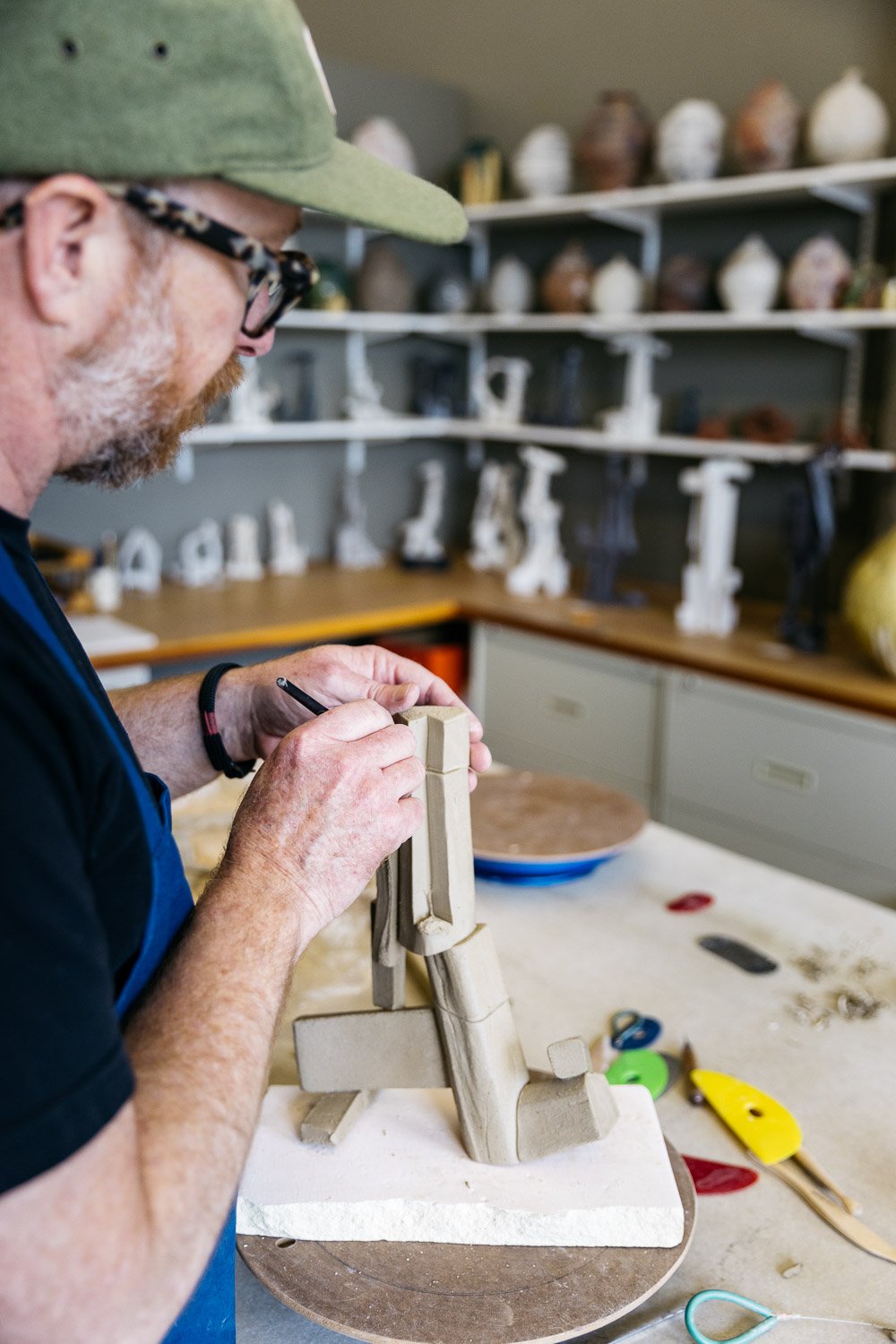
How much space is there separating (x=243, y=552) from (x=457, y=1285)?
3014 mm

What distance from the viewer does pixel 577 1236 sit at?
87 cm

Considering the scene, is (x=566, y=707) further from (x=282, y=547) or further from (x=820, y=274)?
(x=820, y=274)

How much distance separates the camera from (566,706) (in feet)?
10.3

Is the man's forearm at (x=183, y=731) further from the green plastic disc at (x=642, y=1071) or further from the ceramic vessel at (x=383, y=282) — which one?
the ceramic vessel at (x=383, y=282)

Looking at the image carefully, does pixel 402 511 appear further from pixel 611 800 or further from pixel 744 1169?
pixel 744 1169

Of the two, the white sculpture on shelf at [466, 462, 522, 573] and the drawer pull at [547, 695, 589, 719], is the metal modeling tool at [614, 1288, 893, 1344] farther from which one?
the white sculpture on shelf at [466, 462, 522, 573]

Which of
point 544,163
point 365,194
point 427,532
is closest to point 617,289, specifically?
point 544,163

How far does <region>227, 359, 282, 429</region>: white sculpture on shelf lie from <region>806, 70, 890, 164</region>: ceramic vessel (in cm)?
163

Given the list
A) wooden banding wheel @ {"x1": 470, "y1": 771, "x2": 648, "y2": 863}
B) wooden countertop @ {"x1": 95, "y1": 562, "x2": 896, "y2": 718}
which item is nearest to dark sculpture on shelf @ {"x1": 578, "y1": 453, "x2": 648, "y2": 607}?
wooden countertop @ {"x1": 95, "y1": 562, "x2": 896, "y2": 718}

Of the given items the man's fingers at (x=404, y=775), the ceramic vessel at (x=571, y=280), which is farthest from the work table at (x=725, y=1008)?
the ceramic vessel at (x=571, y=280)

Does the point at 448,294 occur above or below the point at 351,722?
above

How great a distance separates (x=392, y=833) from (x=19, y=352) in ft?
1.34

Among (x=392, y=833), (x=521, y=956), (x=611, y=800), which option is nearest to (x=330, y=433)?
(x=611, y=800)

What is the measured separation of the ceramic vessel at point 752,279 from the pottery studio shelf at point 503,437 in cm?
36
